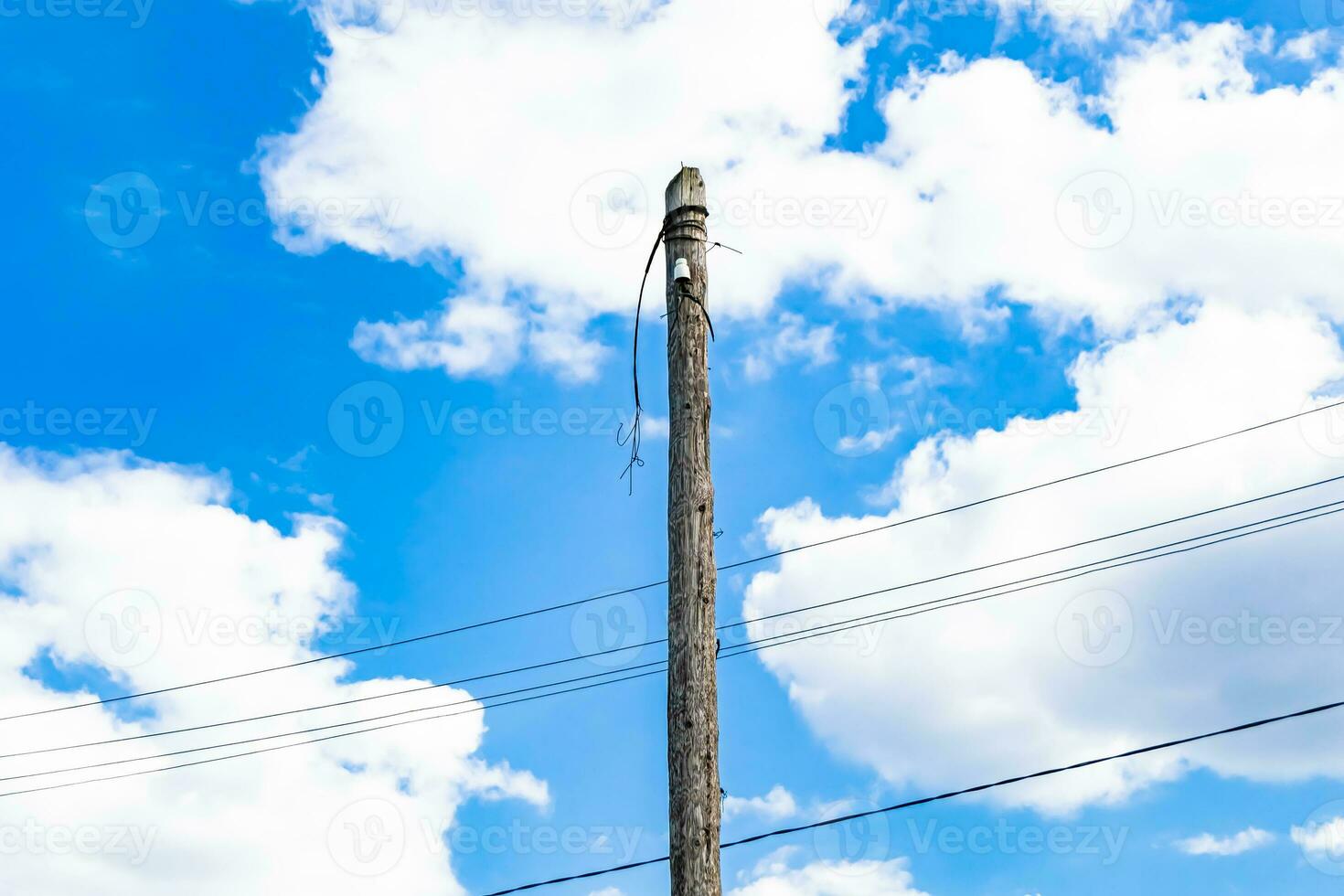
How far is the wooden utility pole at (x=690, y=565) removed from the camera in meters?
6.20

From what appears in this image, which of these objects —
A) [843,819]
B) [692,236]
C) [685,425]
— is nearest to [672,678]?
[685,425]

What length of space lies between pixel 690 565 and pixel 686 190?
103 inches

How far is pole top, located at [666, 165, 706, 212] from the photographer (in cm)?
777

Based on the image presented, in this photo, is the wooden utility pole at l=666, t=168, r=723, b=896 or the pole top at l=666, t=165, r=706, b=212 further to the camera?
the pole top at l=666, t=165, r=706, b=212

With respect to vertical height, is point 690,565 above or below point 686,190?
below

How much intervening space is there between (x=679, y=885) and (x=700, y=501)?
2.17 metres

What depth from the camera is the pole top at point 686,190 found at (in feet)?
25.5

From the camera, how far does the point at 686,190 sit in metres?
7.79

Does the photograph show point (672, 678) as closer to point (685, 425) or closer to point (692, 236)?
point (685, 425)

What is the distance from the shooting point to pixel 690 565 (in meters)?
6.78

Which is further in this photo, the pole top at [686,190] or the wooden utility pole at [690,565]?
the pole top at [686,190]

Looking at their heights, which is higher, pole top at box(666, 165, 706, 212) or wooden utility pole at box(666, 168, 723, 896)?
pole top at box(666, 165, 706, 212)

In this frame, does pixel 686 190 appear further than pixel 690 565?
Yes

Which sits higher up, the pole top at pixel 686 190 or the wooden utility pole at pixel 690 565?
the pole top at pixel 686 190
